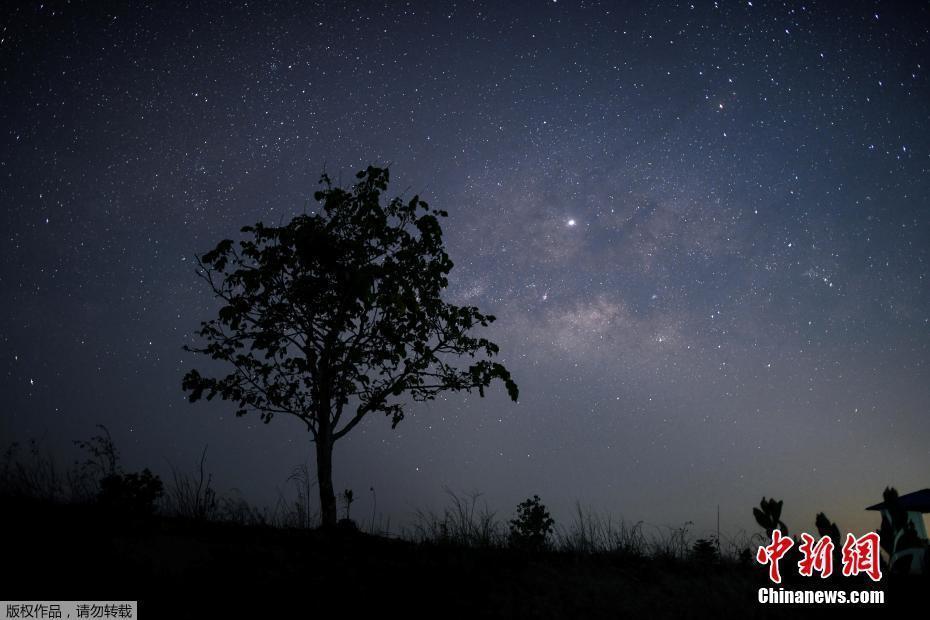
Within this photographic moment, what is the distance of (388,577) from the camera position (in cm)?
574

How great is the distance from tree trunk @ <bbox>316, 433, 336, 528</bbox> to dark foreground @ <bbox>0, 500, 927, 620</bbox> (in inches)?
84.8

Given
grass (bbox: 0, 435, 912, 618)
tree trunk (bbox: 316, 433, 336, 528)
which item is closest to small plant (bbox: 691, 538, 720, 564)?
grass (bbox: 0, 435, 912, 618)

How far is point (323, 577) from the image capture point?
5582 mm

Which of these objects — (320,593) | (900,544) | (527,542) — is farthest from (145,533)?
(900,544)

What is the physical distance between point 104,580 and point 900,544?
7957 mm

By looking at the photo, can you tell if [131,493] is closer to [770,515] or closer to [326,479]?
[326,479]

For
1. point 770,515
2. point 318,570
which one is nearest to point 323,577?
point 318,570

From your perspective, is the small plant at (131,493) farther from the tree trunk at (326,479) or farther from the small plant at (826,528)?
the small plant at (826,528)

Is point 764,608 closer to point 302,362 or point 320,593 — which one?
point 320,593

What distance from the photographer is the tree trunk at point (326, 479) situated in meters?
9.89

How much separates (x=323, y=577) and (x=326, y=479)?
4.96m

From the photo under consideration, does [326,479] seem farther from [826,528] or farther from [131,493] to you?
[826,528]

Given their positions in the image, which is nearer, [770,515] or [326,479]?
[770,515]

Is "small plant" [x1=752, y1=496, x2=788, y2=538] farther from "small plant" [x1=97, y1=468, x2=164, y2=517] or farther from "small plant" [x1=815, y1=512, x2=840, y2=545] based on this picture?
"small plant" [x1=97, y1=468, x2=164, y2=517]
